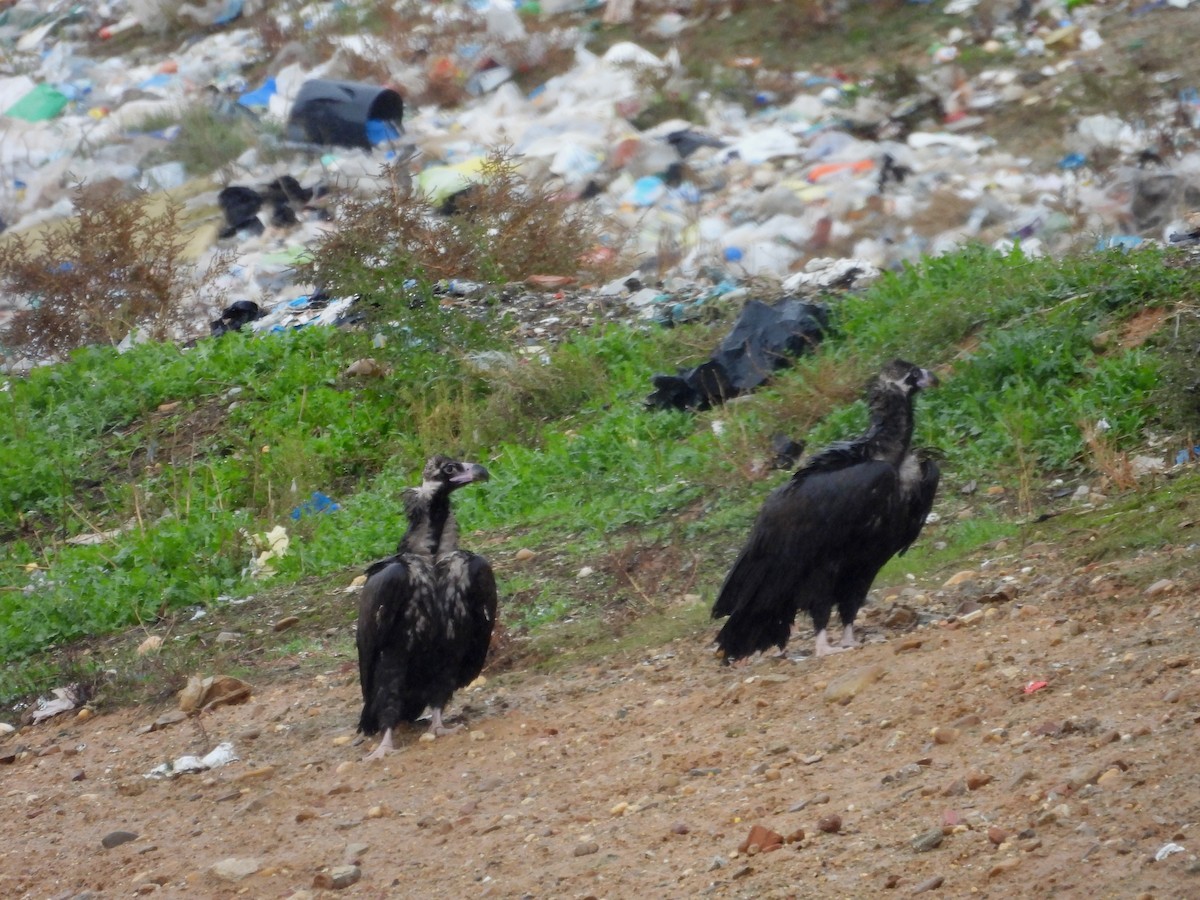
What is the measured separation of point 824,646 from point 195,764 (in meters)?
2.42

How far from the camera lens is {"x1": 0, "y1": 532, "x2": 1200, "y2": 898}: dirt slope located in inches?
150

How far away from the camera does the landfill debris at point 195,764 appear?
6395 mm

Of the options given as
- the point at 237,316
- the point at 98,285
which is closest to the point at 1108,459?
the point at 237,316

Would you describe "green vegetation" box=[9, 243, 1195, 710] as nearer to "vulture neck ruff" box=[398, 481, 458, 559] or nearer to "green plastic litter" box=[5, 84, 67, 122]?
"vulture neck ruff" box=[398, 481, 458, 559]

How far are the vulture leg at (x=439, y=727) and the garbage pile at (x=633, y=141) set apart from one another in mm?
4978

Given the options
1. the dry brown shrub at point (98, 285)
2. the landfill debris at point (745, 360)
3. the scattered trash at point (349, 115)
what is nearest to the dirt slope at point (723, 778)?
the landfill debris at point (745, 360)

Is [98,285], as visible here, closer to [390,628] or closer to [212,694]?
[212,694]

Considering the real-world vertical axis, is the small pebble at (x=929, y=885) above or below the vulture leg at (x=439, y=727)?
above

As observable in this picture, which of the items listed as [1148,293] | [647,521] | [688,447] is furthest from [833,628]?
[1148,293]

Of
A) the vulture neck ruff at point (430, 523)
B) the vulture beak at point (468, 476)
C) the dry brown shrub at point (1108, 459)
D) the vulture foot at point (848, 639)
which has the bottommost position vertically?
the dry brown shrub at point (1108, 459)

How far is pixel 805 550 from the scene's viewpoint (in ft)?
19.5

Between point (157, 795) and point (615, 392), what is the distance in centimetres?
428

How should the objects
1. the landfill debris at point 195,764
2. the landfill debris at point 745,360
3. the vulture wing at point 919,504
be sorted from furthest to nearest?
the landfill debris at point 745,360
the landfill debris at point 195,764
the vulture wing at point 919,504

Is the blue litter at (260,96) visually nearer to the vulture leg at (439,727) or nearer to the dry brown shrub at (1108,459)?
the dry brown shrub at (1108,459)
